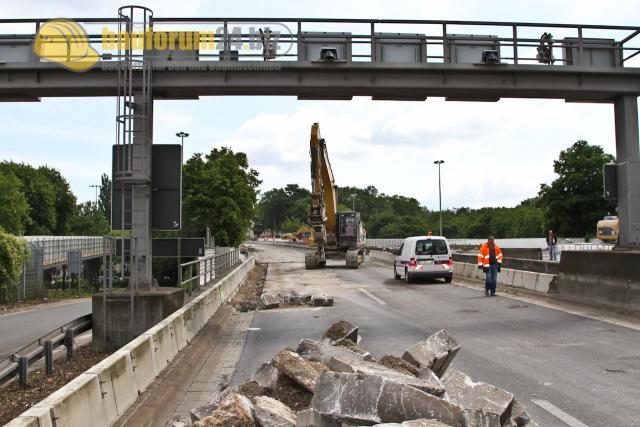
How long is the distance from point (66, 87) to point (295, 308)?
8.38 meters

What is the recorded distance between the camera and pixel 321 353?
23.4 feet

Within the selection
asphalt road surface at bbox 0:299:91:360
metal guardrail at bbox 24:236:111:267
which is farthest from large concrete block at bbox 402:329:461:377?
metal guardrail at bbox 24:236:111:267

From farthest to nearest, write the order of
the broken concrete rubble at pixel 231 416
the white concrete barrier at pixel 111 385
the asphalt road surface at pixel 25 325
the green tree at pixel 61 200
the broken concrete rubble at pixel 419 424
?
the green tree at pixel 61 200 → the asphalt road surface at pixel 25 325 → the broken concrete rubble at pixel 231 416 → the white concrete barrier at pixel 111 385 → the broken concrete rubble at pixel 419 424

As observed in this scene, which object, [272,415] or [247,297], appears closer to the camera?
[272,415]

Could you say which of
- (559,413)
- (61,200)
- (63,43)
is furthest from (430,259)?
(61,200)

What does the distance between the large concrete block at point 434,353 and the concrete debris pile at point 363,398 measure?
0.01m

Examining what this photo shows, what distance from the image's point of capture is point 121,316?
10984 millimetres

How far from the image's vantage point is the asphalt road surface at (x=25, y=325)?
14305 millimetres

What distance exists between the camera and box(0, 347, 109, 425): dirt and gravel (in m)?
7.62

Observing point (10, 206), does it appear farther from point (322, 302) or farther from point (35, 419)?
point (35, 419)

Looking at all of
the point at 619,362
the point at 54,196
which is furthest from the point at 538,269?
the point at 54,196

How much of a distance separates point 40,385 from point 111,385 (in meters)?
3.77

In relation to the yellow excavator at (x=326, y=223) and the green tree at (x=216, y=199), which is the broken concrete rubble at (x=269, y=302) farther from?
the green tree at (x=216, y=199)

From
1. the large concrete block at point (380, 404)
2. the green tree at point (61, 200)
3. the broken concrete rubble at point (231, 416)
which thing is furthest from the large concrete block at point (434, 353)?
the green tree at point (61, 200)
